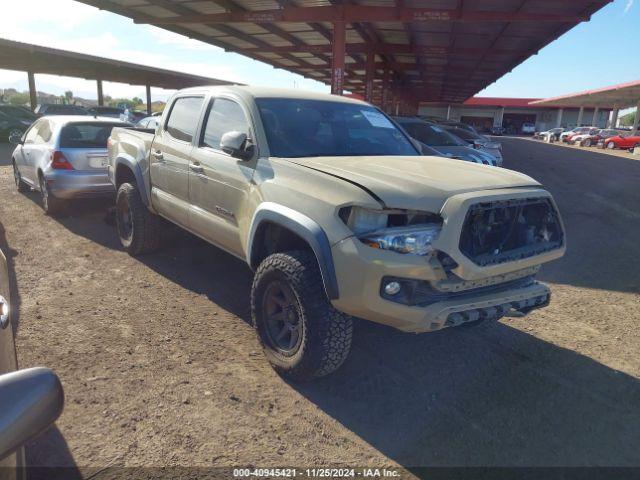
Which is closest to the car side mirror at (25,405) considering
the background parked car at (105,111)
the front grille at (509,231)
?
the front grille at (509,231)

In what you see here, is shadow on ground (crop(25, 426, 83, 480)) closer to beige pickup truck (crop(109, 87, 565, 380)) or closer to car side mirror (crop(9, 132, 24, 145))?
beige pickup truck (crop(109, 87, 565, 380))

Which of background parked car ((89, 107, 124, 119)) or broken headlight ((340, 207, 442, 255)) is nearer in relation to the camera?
broken headlight ((340, 207, 442, 255))

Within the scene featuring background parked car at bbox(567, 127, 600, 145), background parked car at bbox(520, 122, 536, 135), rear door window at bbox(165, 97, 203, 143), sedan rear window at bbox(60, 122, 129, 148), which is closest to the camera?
rear door window at bbox(165, 97, 203, 143)

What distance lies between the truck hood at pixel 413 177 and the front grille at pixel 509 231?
5.9 inches

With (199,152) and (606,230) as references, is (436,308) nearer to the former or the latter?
(199,152)

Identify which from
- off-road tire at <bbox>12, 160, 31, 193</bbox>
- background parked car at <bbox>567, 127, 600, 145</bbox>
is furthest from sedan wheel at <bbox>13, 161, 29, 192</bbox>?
background parked car at <bbox>567, 127, 600, 145</bbox>

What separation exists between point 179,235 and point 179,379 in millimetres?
3904

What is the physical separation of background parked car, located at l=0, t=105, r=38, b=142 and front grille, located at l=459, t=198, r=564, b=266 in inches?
906

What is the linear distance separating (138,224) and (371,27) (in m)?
13.8

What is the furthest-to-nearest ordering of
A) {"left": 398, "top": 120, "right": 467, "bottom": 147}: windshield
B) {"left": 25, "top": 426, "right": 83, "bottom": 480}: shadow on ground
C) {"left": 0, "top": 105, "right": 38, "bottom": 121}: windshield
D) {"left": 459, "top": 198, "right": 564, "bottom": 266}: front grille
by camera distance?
{"left": 0, "top": 105, "right": 38, "bottom": 121}: windshield → {"left": 398, "top": 120, "right": 467, "bottom": 147}: windshield → {"left": 459, "top": 198, "right": 564, "bottom": 266}: front grille → {"left": 25, "top": 426, "right": 83, "bottom": 480}: shadow on ground

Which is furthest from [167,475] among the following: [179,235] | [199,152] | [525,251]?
[179,235]

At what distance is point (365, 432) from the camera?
9.39 ft

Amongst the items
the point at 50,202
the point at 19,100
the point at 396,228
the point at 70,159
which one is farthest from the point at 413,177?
the point at 19,100

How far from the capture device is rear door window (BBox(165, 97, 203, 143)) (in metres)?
4.68
